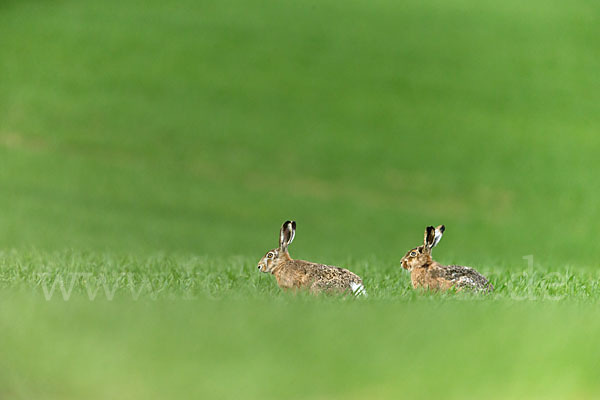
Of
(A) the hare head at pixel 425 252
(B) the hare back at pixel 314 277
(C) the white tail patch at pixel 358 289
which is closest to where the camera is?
(C) the white tail patch at pixel 358 289

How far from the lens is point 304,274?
3.26 m

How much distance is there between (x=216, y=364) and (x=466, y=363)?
0.80 metres

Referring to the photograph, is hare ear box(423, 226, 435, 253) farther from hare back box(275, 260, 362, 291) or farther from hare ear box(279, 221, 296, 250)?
hare ear box(279, 221, 296, 250)

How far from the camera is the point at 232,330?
74.5 inches

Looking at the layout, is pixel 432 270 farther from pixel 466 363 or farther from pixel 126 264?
pixel 126 264

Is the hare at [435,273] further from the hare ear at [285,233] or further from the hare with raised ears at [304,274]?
the hare ear at [285,233]

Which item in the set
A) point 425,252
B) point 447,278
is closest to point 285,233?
point 425,252

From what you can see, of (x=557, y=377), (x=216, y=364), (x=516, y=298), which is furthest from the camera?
(x=516, y=298)

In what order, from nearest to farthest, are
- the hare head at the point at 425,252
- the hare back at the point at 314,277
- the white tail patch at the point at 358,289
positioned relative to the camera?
the white tail patch at the point at 358,289, the hare back at the point at 314,277, the hare head at the point at 425,252

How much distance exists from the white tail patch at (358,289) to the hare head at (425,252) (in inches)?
19.6

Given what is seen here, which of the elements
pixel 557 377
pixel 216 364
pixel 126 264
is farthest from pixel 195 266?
pixel 557 377

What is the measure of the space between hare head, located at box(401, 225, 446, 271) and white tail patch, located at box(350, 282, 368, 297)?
50cm

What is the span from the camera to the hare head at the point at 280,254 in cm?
348

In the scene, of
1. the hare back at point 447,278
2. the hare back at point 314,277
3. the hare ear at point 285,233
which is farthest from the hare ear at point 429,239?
the hare ear at point 285,233
